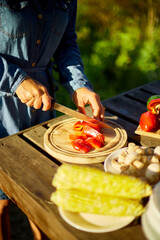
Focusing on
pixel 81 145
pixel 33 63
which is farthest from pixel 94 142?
pixel 33 63

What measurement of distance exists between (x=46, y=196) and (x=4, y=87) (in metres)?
0.92

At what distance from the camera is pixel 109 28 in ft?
22.3

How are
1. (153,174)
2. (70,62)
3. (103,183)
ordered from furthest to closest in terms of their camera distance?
(70,62) < (153,174) < (103,183)

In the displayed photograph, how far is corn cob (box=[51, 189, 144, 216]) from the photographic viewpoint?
1021mm

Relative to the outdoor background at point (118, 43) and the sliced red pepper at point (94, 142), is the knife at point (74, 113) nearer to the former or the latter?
the sliced red pepper at point (94, 142)

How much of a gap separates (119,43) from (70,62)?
4.44 meters

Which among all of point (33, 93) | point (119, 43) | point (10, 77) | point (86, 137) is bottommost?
point (119, 43)

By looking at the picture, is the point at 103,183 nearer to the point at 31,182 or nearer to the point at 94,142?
the point at 31,182

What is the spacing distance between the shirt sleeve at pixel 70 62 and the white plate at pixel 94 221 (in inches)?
50.3

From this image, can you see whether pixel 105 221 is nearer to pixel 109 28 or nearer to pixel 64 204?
pixel 64 204

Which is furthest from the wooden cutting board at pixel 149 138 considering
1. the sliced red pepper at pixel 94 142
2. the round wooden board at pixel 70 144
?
the sliced red pepper at pixel 94 142

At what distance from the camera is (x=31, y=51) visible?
204 cm

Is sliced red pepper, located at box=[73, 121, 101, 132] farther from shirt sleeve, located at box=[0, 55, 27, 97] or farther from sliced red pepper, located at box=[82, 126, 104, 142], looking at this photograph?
shirt sleeve, located at box=[0, 55, 27, 97]

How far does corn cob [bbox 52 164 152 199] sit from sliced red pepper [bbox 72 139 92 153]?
60cm
